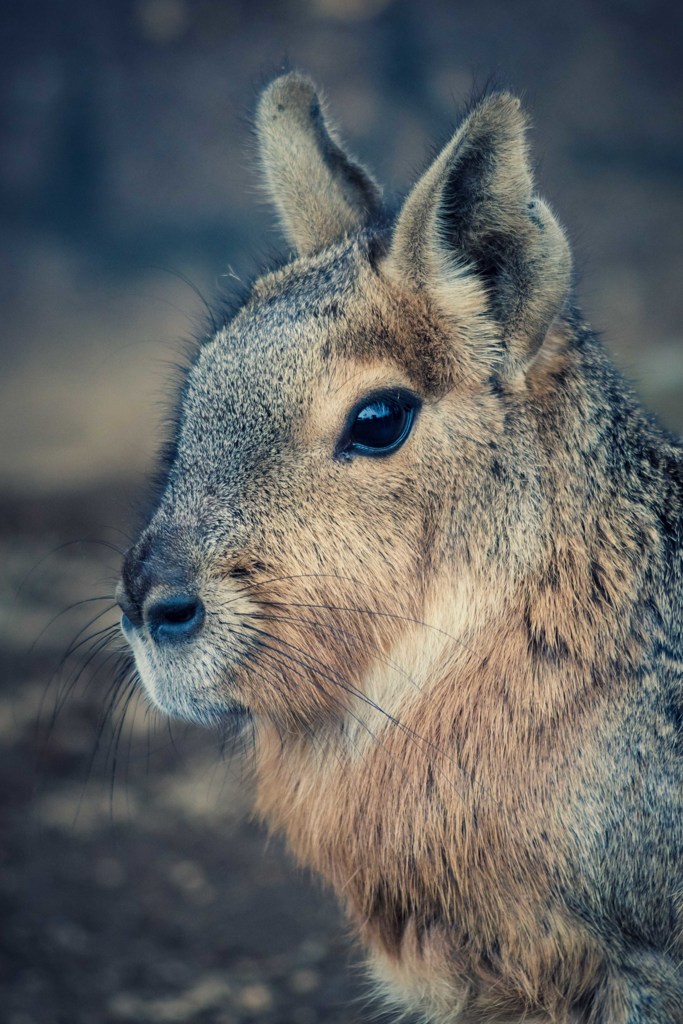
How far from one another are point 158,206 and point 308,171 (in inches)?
300

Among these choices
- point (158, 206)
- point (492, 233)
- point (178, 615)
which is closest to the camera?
point (178, 615)

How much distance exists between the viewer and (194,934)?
4.95 metres

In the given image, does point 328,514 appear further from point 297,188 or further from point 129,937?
point 129,937

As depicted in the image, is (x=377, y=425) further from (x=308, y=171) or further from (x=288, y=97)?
(x=288, y=97)

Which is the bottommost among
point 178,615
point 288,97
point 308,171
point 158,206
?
point 178,615

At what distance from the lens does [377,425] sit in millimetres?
2900

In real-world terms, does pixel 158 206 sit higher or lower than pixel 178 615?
higher

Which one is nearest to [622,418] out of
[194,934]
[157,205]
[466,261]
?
[466,261]

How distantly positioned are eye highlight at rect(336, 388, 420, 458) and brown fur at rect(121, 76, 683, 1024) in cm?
3

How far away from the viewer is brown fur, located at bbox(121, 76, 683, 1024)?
2.85 meters

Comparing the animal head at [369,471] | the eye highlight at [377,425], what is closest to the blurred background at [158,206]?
the animal head at [369,471]

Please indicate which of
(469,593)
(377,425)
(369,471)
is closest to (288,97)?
(377,425)

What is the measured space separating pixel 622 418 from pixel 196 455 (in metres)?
1.26

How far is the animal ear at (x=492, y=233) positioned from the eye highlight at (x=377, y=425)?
0.32 meters
